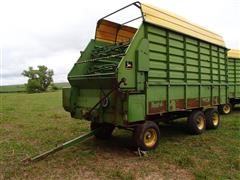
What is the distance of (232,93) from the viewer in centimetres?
1243

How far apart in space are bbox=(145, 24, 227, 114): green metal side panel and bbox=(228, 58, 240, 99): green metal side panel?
11.2ft

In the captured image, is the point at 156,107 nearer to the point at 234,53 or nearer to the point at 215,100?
the point at 215,100

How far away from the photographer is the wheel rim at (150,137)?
6148mm

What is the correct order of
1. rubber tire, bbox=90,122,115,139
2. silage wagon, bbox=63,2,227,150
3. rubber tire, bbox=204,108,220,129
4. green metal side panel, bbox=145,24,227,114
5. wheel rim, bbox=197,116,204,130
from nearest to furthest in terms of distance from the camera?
silage wagon, bbox=63,2,227,150 → green metal side panel, bbox=145,24,227,114 → rubber tire, bbox=90,122,115,139 → wheel rim, bbox=197,116,204,130 → rubber tire, bbox=204,108,220,129

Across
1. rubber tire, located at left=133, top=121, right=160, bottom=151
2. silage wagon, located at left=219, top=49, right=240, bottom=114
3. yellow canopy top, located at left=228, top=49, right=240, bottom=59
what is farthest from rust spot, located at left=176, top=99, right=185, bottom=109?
yellow canopy top, located at left=228, top=49, right=240, bottom=59

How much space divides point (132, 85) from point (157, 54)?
1.17 metres

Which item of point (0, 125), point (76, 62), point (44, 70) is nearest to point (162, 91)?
point (76, 62)

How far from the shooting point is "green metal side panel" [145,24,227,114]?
6426 millimetres

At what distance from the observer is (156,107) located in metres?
6.43

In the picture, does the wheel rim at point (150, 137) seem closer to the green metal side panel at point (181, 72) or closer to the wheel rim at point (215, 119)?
the green metal side panel at point (181, 72)

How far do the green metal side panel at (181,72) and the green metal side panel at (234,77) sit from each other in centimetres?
341

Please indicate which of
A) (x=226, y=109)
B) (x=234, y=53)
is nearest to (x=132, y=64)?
(x=226, y=109)

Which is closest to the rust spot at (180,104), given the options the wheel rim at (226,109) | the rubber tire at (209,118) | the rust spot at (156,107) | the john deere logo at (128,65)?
the rust spot at (156,107)

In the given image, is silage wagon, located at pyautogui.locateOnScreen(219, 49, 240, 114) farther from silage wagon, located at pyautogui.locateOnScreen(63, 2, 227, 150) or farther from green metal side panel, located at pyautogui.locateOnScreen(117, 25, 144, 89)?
green metal side panel, located at pyautogui.locateOnScreen(117, 25, 144, 89)
